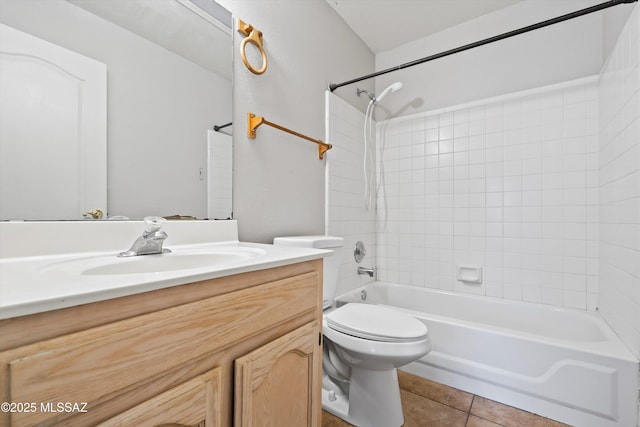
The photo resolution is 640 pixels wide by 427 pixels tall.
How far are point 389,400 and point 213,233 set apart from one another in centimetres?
108

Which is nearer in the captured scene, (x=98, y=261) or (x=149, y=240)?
(x=98, y=261)

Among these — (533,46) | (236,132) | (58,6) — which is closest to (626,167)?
(533,46)

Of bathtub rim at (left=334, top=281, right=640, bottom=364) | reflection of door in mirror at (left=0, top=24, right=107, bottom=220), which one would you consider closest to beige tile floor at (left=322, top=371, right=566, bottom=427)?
bathtub rim at (left=334, top=281, right=640, bottom=364)

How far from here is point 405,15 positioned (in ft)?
6.68

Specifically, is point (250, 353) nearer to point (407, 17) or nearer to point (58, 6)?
point (58, 6)

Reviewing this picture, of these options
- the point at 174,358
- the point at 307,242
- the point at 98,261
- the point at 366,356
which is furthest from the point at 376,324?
the point at 98,261

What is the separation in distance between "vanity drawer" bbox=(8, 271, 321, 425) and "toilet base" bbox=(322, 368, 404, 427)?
81cm

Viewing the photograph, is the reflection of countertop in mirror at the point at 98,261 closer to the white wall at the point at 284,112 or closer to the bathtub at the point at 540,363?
the white wall at the point at 284,112

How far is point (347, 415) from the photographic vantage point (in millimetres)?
1357

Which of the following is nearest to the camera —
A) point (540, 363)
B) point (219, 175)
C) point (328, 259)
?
point (219, 175)

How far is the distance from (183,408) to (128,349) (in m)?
0.18

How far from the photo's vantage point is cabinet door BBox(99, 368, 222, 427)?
1.62 ft

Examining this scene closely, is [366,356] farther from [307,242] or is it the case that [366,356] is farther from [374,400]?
[307,242]

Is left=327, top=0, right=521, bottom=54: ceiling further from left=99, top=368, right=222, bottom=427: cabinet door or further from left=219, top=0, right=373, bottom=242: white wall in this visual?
left=99, top=368, right=222, bottom=427: cabinet door
